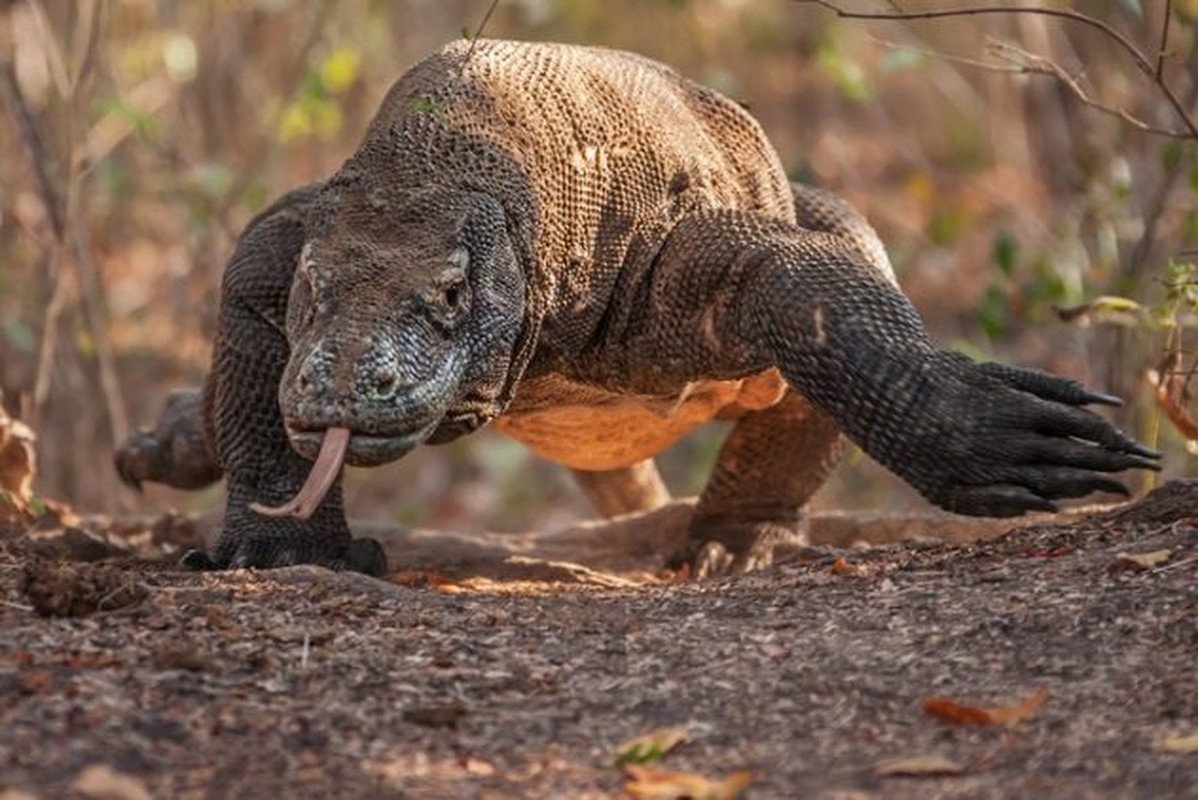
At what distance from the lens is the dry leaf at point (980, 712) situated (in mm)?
3836

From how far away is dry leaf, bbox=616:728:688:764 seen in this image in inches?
145

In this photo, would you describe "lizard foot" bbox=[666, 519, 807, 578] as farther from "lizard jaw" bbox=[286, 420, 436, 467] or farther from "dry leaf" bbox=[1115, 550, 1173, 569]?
"dry leaf" bbox=[1115, 550, 1173, 569]

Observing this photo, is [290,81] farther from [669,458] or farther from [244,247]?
[244,247]

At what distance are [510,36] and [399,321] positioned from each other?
10778 mm

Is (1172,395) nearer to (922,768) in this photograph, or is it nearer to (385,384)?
(385,384)

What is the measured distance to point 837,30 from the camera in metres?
16.2

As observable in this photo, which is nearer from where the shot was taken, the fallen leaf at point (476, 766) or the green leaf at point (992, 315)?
the fallen leaf at point (476, 766)

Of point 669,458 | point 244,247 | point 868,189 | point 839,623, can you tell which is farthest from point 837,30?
point 839,623

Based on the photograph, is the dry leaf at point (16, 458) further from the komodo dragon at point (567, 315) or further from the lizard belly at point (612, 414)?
the lizard belly at point (612, 414)

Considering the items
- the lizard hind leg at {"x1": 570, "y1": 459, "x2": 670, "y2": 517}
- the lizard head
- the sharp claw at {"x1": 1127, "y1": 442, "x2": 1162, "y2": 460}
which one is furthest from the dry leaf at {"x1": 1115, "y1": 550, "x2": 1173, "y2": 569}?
the lizard hind leg at {"x1": 570, "y1": 459, "x2": 670, "y2": 517}

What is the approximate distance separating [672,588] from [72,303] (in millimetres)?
5486

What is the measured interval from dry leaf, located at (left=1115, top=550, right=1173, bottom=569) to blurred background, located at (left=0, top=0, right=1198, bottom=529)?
0.93 metres

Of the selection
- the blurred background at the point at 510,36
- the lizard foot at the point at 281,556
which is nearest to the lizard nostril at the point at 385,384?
the blurred background at the point at 510,36

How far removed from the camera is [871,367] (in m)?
5.40
